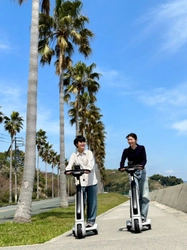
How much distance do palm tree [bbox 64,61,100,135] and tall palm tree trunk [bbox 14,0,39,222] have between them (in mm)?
18225

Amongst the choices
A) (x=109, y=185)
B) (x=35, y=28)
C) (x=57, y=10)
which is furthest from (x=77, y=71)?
(x=109, y=185)

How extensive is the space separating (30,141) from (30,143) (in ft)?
0.23

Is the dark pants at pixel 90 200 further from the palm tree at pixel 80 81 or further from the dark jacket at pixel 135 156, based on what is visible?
the palm tree at pixel 80 81

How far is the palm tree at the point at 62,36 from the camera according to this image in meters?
21.7

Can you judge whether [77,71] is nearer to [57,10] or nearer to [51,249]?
[57,10]

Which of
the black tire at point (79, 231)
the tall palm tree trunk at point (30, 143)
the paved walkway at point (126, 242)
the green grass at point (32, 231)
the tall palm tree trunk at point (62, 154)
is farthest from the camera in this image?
the tall palm tree trunk at point (62, 154)

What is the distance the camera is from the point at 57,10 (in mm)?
21922

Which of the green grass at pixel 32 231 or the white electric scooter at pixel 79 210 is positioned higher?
the white electric scooter at pixel 79 210

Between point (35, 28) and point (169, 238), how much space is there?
10.2 m

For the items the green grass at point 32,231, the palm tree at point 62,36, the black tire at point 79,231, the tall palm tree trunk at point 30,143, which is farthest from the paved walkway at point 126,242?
the palm tree at point 62,36

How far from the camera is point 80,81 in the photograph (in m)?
33.7

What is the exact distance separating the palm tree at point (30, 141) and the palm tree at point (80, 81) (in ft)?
59.5

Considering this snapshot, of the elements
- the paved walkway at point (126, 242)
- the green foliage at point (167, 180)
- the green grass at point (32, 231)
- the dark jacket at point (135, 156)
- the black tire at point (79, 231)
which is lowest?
the green grass at point (32, 231)

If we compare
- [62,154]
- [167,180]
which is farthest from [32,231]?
[167,180]
